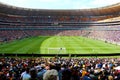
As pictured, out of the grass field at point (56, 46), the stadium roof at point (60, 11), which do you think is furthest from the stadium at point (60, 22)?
the grass field at point (56, 46)

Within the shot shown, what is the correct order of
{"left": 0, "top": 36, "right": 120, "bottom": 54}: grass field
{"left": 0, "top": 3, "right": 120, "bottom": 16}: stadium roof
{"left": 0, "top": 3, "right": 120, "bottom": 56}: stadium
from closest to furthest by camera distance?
1. {"left": 0, "top": 36, "right": 120, "bottom": 54}: grass field
2. {"left": 0, "top": 3, "right": 120, "bottom": 56}: stadium
3. {"left": 0, "top": 3, "right": 120, "bottom": 16}: stadium roof

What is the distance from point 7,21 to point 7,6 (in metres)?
7.62

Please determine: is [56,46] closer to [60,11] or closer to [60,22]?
[60,11]

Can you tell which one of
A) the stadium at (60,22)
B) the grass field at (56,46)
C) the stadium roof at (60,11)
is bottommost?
the grass field at (56,46)

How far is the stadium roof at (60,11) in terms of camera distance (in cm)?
11044

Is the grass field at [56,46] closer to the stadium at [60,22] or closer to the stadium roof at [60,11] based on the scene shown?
the stadium at [60,22]

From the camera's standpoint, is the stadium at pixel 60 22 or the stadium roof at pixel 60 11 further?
the stadium roof at pixel 60 11

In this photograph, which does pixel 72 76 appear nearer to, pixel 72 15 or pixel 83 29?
pixel 83 29

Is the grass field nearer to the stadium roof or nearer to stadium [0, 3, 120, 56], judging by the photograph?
stadium [0, 3, 120, 56]

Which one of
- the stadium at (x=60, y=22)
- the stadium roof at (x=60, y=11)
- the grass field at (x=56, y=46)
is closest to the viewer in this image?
the grass field at (x=56, y=46)

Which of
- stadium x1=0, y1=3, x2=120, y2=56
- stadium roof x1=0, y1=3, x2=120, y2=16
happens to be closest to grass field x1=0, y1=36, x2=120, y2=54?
stadium x1=0, y1=3, x2=120, y2=56

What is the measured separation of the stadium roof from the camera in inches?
4348

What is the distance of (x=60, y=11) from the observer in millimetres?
124062

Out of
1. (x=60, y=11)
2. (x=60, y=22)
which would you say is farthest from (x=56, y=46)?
(x=60, y=22)
